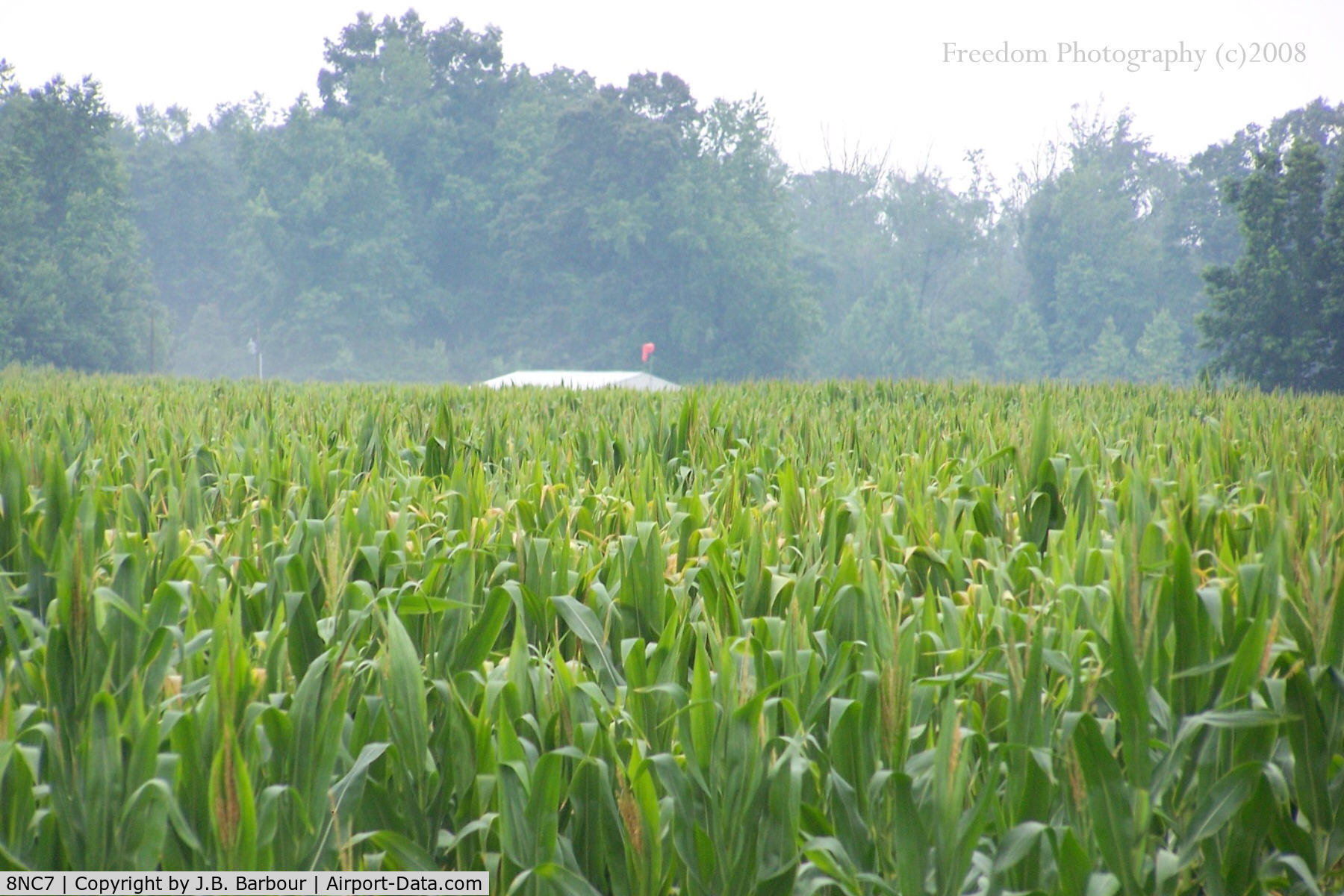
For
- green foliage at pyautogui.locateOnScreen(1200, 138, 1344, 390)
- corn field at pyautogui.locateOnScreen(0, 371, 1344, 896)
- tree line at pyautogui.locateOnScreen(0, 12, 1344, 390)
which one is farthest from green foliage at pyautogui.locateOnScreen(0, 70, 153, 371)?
corn field at pyautogui.locateOnScreen(0, 371, 1344, 896)

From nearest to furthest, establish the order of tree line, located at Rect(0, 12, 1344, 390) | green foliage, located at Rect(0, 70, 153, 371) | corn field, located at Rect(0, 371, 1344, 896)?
corn field, located at Rect(0, 371, 1344, 896) < green foliage, located at Rect(0, 70, 153, 371) < tree line, located at Rect(0, 12, 1344, 390)

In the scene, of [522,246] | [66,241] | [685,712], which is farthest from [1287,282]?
[66,241]

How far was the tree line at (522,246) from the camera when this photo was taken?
154 ft

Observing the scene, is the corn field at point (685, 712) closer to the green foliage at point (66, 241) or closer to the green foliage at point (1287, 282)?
the green foliage at point (1287, 282)

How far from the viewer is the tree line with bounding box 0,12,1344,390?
154 feet

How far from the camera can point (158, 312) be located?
49.6 m

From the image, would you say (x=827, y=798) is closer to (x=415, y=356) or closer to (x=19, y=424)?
(x=19, y=424)

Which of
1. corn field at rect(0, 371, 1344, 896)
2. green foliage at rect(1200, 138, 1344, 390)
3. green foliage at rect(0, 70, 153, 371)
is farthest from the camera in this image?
green foliage at rect(0, 70, 153, 371)

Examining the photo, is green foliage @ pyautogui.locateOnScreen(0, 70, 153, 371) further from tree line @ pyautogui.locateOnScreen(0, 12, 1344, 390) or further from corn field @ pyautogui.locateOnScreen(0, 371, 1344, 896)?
corn field @ pyautogui.locateOnScreen(0, 371, 1344, 896)

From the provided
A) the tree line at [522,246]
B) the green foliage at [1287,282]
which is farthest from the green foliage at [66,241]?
the green foliage at [1287,282]

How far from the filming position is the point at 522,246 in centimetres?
5525

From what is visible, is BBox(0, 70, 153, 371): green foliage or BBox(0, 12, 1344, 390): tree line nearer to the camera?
BBox(0, 70, 153, 371): green foliage

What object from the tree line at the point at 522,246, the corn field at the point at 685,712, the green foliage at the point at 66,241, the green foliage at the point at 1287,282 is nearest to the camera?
the corn field at the point at 685,712

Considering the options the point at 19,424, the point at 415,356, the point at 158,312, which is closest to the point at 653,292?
the point at 415,356
